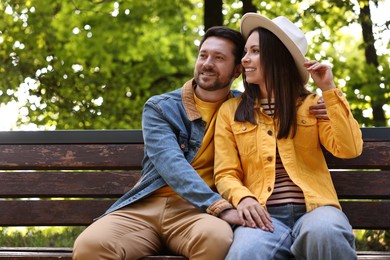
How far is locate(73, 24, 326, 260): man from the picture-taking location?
3.71 metres

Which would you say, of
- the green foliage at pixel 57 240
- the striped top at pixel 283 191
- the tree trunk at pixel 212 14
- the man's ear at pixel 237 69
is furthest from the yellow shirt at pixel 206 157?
the tree trunk at pixel 212 14

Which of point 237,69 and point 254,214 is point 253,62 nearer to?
point 237,69

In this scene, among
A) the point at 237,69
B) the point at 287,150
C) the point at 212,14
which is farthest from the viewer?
the point at 212,14

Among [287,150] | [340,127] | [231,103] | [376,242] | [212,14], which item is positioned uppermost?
[212,14]

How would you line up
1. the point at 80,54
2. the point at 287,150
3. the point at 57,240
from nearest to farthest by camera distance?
the point at 287,150, the point at 57,240, the point at 80,54

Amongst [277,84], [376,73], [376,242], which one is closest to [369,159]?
[277,84]

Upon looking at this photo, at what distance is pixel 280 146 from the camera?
3953 mm

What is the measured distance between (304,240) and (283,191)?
1.28 feet

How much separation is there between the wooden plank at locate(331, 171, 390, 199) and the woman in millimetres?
505

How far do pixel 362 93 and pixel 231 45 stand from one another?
15.9 ft

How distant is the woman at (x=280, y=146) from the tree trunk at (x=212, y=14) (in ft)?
13.4

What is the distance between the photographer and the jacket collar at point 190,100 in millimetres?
4168

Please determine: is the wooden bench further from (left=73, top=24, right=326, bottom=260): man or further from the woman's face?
the woman's face

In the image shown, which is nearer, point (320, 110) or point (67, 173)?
point (320, 110)
